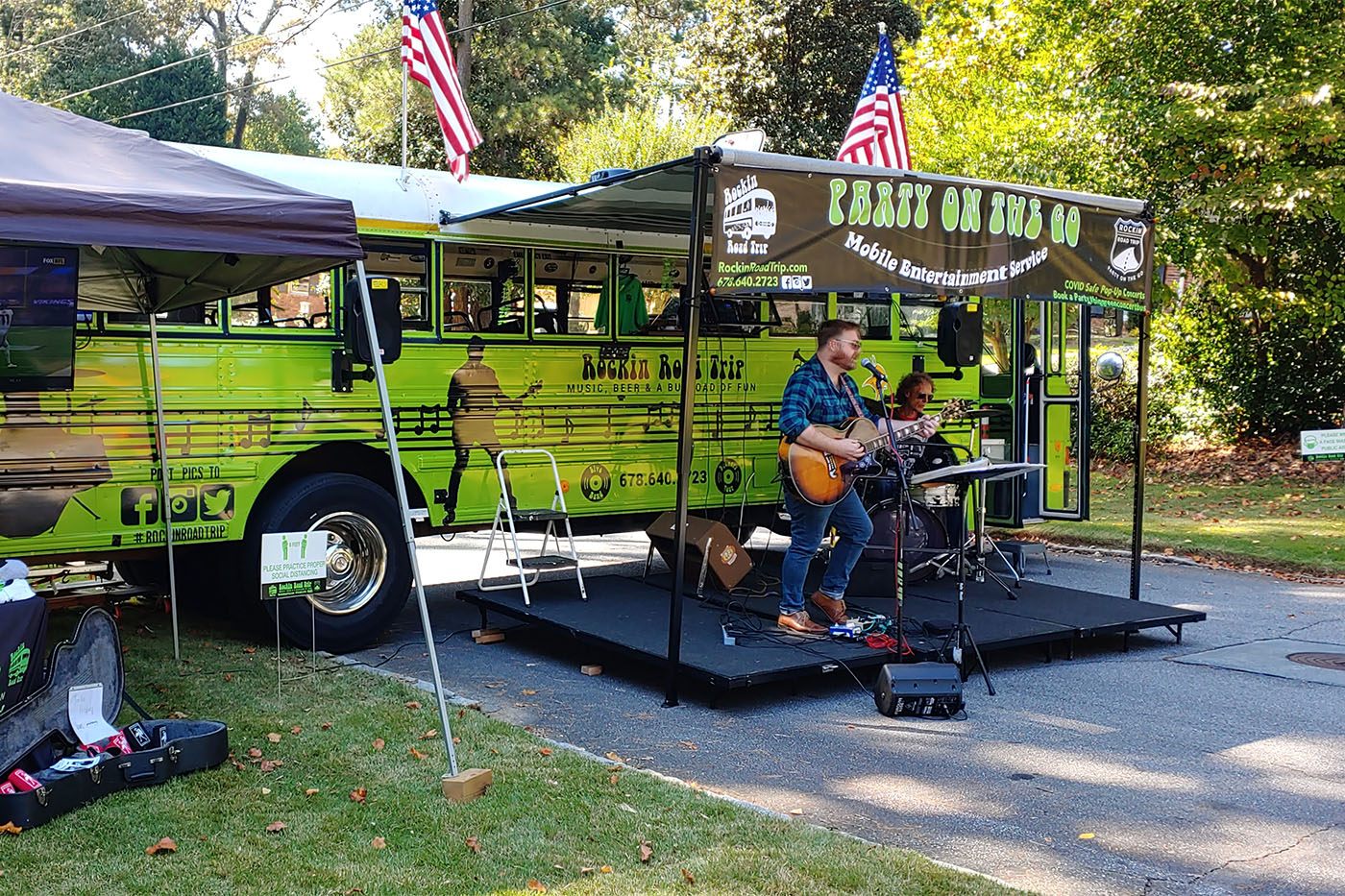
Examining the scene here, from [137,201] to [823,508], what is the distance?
4.16 meters

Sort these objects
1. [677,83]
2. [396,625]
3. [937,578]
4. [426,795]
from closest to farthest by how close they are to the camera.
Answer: [426,795]
[396,625]
[937,578]
[677,83]

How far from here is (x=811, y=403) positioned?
7660 mm

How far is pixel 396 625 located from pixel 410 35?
450 centimetres

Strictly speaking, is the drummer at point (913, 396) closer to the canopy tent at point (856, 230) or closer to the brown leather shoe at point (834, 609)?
the canopy tent at point (856, 230)

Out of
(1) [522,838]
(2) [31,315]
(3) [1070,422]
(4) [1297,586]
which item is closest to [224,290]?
(2) [31,315]

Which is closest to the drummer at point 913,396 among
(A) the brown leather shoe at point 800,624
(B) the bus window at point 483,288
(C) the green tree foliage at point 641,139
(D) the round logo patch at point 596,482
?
(D) the round logo patch at point 596,482

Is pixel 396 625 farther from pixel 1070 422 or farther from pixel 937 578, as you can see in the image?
pixel 1070 422

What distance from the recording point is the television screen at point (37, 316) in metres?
6.18

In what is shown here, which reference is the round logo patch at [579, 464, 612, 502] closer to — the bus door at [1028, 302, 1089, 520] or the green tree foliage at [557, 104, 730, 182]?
the bus door at [1028, 302, 1089, 520]

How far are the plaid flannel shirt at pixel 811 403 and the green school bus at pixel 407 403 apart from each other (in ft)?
7.08

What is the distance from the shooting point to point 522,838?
473 cm

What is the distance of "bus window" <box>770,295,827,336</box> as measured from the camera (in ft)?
33.8

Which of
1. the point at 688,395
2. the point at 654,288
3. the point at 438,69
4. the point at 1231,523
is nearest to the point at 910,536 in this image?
the point at 654,288

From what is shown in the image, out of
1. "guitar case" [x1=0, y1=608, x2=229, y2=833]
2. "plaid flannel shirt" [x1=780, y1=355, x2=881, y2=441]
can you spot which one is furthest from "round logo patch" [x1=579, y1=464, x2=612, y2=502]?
"guitar case" [x1=0, y1=608, x2=229, y2=833]
